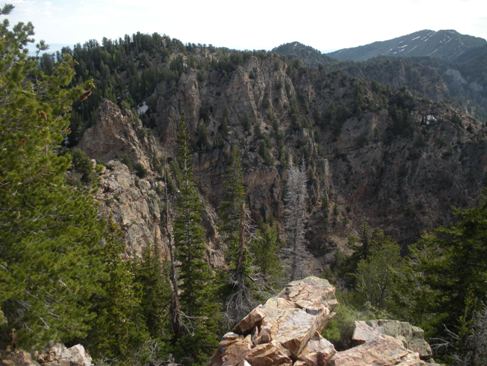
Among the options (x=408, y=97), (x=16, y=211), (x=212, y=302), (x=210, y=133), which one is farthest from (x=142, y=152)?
(x=408, y=97)

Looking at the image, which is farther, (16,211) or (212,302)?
(212,302)

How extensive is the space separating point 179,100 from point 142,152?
18.3 metres

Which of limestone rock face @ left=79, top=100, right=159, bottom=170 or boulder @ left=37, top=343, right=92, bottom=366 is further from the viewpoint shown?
limestone rock face @ left=79, top=100, right=159, bottom=170

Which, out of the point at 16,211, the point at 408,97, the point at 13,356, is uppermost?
the point at 408,97

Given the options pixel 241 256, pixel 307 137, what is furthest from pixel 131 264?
pixel 307 137

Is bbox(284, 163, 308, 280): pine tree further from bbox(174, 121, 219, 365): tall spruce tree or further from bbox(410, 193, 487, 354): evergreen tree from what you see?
bbox(410, 193, 487, 354): evergreen tree

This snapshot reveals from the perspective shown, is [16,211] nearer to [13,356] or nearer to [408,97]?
[13,356]

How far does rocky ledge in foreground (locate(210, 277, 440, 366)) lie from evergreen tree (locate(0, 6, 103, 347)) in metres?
4.66

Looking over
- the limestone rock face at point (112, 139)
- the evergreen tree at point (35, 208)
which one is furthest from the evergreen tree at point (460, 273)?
the limestone rock face at point (112, 139)

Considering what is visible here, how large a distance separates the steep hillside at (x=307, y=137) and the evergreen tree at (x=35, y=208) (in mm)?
54074

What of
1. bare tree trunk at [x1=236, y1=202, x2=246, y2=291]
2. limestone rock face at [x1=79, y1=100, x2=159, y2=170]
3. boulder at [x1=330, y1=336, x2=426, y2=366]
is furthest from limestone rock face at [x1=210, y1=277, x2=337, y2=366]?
limestone rock face at [x1=79, y1=100, x2=159, y2=170]

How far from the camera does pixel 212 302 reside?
25609 mm

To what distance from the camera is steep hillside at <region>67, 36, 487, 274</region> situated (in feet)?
244

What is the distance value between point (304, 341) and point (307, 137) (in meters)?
75.4
